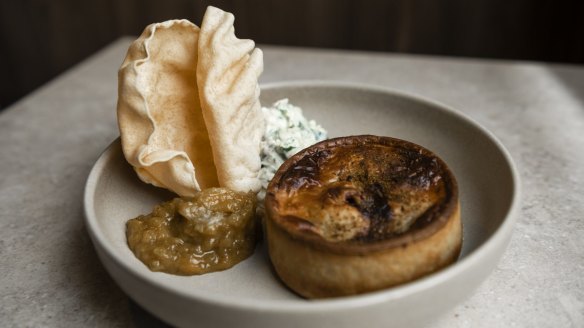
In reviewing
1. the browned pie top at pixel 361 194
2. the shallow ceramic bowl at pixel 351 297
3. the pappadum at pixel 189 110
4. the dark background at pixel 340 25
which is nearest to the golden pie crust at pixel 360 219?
the browned pie top at pixel 361 194

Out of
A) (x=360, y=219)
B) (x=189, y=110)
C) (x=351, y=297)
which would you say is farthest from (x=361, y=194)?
(x=189, y=110)

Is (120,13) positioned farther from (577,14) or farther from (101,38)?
(577,14)

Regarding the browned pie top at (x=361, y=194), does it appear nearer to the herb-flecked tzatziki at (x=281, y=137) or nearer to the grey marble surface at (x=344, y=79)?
the herb-flecked tzatziki at (x=281, y=137)

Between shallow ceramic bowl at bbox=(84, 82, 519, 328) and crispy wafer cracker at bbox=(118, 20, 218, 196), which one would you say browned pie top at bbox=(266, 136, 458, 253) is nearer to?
shallow ceramic bowl at bbox=(84, 82, 519, 328)

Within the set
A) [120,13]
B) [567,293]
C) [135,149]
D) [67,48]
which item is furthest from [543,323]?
[67,48]

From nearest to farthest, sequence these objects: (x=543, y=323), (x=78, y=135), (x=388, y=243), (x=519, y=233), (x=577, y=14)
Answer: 1. (x=388, y=243)
2. (x=543, y=323)
3. (x=519, y=233)
4. (x=78, y=135)
5. (x=577, y=14)

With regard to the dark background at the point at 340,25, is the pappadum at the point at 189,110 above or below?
above

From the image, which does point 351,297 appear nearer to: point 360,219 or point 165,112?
point 360,219
